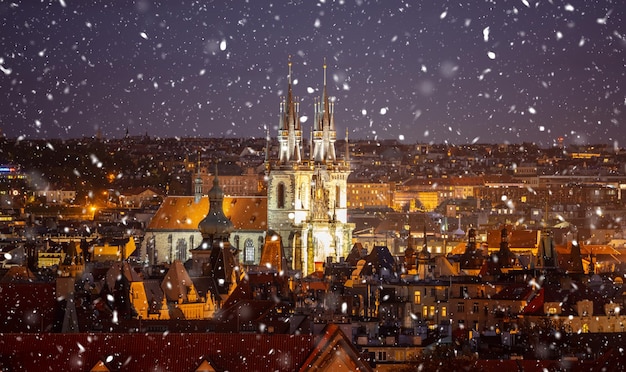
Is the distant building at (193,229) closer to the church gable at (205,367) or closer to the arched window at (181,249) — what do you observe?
the arched window at (181,249)

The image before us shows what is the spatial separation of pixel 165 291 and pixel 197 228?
135 ft

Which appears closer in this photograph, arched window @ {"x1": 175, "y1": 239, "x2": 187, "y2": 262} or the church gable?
the church gable

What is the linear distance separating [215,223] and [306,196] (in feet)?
34.8

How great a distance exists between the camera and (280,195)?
359 ft

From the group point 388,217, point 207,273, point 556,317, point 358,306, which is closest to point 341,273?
point 207,273

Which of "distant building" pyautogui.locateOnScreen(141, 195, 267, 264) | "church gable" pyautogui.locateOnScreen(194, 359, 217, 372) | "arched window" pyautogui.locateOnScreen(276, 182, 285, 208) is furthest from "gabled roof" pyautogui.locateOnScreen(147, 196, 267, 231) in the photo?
"church gable" pyautogui.locateOnScreen(194, 359, 217, 372)

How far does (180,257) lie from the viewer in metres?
109

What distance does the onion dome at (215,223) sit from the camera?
98.2 m

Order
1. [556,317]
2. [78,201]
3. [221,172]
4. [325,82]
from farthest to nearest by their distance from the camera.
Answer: [221,172] < [78,201] < [325,82] < [556,317]

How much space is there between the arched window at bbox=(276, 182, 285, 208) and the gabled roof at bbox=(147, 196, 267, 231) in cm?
101

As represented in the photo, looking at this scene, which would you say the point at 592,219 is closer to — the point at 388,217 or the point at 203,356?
the point at 388,217

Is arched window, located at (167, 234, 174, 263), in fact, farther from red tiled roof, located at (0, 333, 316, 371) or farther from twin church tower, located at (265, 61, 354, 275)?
red tiled roof, located at (0, 333, 316, 371)

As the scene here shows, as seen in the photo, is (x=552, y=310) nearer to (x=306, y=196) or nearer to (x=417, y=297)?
(x=417, y=297)

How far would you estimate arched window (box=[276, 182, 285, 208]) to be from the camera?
358 ft
